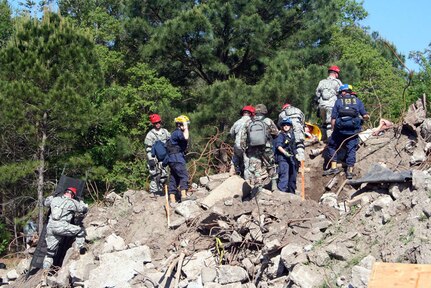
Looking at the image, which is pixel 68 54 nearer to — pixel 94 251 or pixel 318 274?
A: pixel 94 251

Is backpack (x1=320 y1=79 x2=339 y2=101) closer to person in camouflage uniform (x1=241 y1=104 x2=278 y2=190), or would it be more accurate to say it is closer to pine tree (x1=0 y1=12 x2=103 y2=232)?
person in camouflage uniform (x1=241 y1=104 x2=278 y2=190)

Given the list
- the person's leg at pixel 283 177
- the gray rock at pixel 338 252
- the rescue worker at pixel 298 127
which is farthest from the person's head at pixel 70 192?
the gray rock at pixel 338 252

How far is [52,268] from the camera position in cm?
1370

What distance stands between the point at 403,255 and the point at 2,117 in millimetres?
13798

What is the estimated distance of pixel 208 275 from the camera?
36.8 feet

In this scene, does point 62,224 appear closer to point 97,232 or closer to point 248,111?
point 97,232

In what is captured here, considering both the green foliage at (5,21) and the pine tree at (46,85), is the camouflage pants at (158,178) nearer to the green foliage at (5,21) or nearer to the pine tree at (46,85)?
the pine tree at (46,85)

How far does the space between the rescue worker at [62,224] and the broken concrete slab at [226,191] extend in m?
2.27

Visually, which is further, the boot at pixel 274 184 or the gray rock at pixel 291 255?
the boot at pixel 274 184

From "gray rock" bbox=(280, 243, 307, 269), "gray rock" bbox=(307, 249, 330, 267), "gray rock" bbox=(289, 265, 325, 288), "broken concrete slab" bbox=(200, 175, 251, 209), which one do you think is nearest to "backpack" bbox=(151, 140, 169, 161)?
"broken concrete slab" bbox=(200, 175, 251, 209)

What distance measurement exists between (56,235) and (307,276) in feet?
18.2

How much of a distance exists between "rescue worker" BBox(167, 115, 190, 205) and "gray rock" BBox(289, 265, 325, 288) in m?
4.27

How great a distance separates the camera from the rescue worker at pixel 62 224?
13.4m

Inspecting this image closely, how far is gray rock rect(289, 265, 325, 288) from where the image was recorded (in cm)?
961
